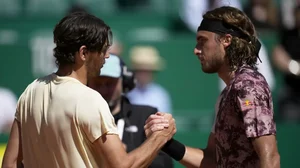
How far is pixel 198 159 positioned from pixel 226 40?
0.86 metres

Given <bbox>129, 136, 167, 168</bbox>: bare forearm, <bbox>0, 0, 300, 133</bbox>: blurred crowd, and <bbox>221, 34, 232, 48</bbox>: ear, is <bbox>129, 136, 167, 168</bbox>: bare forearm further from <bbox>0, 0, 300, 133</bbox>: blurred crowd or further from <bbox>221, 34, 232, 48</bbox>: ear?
<bbox>0, 0, 300, 133</bbox>: blurred crowd

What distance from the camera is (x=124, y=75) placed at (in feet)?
21.2

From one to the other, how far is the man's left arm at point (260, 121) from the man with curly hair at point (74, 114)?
571 mm

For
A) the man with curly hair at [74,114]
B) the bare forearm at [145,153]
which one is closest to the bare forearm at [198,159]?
the bare forearm at [145,153]

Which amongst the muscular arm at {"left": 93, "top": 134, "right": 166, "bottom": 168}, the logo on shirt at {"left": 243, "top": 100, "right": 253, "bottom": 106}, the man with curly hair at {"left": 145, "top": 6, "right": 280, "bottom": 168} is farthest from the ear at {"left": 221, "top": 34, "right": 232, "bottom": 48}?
the muscular arm at {"left": 93, "top": 134, "right": 166, "bottom": 168}

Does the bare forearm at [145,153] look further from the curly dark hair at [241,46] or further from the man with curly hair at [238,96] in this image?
the curly dark hair at [241,46]

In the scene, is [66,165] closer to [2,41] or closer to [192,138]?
[192,138]

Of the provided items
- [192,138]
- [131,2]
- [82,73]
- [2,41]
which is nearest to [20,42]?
[2,41]

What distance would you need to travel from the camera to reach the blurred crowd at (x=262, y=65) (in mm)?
10422

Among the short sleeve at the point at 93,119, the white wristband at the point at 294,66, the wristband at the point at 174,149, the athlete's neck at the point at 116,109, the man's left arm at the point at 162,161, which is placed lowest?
the man's left arm at the point at 162,161

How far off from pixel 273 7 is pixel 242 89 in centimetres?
730

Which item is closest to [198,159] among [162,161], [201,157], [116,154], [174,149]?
[201,157]

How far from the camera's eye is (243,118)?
15.7ft

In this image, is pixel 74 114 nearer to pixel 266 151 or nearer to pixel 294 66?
pixel 266 151
